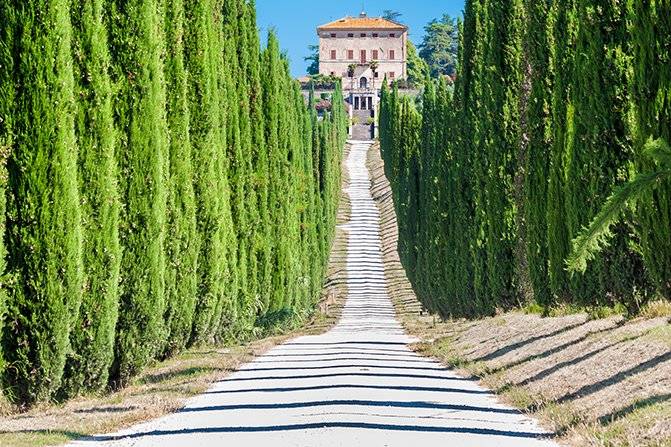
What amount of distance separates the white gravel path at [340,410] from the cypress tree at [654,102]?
7.86 ft

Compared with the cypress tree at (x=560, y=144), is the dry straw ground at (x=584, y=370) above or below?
below

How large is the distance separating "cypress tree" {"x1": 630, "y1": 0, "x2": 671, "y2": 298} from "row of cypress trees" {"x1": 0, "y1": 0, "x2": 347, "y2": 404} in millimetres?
6311

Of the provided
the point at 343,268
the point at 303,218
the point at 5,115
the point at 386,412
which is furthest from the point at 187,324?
the point at 343,268

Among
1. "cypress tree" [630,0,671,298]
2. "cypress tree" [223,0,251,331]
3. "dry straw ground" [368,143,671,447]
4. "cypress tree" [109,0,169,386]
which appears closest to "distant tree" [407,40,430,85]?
"cypress tree" [223,0,251,331]

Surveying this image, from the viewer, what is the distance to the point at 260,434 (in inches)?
377

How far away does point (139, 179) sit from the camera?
16.2 m

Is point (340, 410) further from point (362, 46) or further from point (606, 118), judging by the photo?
point (362, 46)

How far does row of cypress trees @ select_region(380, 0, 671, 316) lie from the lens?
12.9 m

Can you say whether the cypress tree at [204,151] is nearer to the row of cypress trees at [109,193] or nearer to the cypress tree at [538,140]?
the row of cypress trees at [109,193]

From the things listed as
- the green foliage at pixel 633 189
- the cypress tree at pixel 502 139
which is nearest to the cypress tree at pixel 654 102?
the green foliage at pixel 633 189

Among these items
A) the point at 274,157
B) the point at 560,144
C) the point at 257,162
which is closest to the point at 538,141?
the point at 560,144

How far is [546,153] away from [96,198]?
10703 millimetres

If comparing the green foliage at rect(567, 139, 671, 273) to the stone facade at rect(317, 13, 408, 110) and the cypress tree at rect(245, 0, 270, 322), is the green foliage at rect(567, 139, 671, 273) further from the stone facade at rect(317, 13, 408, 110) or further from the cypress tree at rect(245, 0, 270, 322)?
the stone facade at rect(317, 13, 408, 110)

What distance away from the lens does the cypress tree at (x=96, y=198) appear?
14031 millimetres
